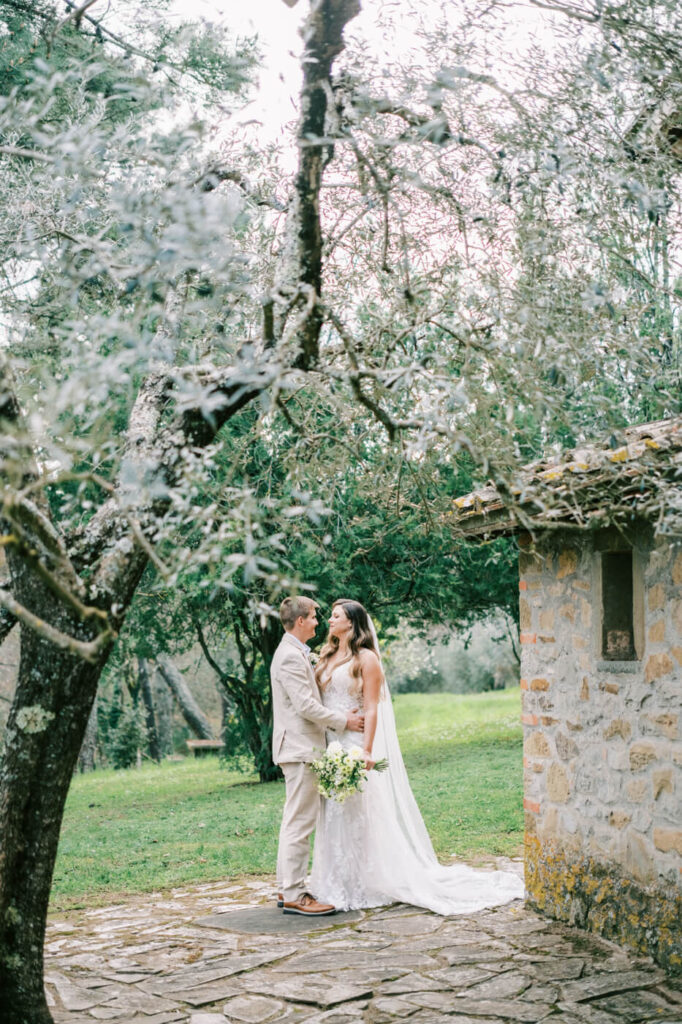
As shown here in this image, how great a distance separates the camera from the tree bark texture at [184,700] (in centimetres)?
2405

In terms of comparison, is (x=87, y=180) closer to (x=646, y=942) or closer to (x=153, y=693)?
(x=646, y=942)

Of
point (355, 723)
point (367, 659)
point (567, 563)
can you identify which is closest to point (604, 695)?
point (567, 563)

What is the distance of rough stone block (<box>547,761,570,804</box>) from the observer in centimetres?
647

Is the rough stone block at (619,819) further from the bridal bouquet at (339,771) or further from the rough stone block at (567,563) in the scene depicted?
the bridal bouquet at (339,771)

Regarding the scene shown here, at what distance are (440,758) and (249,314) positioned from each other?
42.8ft

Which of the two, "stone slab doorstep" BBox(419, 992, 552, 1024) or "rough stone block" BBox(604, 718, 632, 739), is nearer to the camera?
"stone slab doorstep" BBox(419, 992, 552, 1024)

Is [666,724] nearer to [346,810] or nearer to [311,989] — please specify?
[311,989]

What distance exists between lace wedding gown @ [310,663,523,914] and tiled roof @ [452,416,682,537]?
116 inches

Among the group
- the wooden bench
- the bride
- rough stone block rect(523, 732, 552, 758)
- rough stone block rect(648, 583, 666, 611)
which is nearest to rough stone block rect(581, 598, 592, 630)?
rough stone block rect(648, 583, 666, 611)

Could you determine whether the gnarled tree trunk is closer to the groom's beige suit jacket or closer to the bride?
the groom's beige suit jacket

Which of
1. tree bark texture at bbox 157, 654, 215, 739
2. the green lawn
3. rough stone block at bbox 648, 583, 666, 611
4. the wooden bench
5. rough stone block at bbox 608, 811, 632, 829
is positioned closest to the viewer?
rough stone block at bbox 648, 583, 666, 611

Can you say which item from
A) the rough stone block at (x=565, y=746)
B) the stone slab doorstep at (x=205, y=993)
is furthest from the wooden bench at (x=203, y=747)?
the stone slab doorstep at (x=205, y=993)

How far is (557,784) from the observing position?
655 centimetres

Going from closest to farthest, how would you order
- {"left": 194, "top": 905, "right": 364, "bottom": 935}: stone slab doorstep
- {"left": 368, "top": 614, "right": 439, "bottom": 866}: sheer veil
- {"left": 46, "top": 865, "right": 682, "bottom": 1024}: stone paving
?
1. {"left": 46, "top": 865, "right": 682, "bottom": 1024}: stone paving
2. {"left": 194, "top": 905, "right": 364, "bottom": 935}: stone slab doorstep
3. {"left": 368, "top": 614, "right": 439, "bottom": 866}: sheer veil
